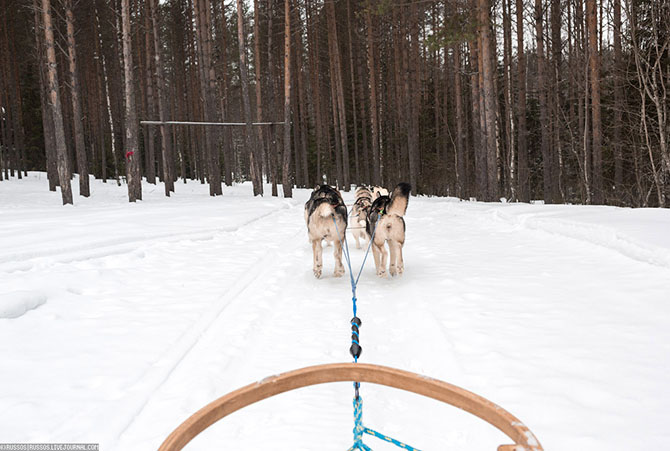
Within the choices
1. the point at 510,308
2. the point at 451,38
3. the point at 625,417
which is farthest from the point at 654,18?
the point at 625,417

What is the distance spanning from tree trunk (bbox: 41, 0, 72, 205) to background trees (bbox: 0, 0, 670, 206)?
8 centimetres

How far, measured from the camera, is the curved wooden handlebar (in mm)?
1166

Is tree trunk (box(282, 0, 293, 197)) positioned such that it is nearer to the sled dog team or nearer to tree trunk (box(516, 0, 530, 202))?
tree trunk (box(516, 0, 530, 202))

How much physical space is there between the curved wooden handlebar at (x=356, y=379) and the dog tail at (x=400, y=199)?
173 inches

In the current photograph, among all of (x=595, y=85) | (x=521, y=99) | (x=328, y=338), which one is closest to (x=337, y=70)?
(x=521, y=99)

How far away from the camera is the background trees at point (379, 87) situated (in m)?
15.4

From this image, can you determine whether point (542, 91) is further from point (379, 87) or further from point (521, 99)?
point (379, 87)

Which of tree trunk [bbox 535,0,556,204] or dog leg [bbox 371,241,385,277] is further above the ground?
tree trunk [bbox 535,0,556,204]

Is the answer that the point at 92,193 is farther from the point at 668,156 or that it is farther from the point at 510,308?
the point at 668,156

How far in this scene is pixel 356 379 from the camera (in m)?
1.54

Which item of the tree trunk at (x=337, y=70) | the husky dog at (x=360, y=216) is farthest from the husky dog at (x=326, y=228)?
the tree trunk at (x=337, y=70)

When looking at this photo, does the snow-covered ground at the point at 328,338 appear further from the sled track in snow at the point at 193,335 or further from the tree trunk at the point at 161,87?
the tree trunk at the point at 161,87

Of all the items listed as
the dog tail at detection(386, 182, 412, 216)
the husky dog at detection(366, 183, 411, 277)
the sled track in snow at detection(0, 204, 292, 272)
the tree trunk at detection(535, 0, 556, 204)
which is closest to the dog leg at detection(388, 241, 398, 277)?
the husky dog at detection(366, 183, 411, 277)

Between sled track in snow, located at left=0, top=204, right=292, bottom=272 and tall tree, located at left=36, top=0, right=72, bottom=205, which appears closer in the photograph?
sled track in snow, located at left=0, top=204, right=292, bottom=272
